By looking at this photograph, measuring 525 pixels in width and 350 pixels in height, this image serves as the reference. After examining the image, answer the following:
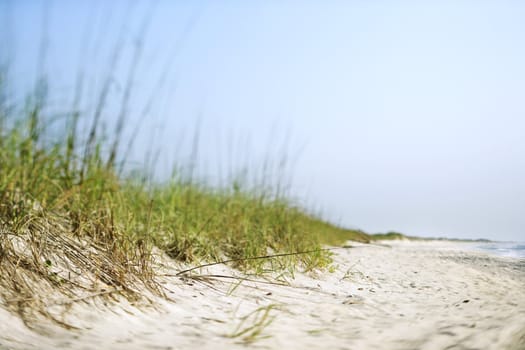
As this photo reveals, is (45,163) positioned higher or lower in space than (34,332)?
higher

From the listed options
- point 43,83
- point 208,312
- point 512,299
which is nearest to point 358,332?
point 208,312

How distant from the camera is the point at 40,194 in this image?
2.35 metres

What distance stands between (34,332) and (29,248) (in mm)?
539

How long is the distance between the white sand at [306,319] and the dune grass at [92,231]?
130mm

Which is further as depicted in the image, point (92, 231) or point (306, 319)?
point (92, 231)

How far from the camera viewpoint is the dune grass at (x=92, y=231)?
70.9 inches

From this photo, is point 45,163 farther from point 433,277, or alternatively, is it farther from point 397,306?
point 433,277

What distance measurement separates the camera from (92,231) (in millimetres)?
2312

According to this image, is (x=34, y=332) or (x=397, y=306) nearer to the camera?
(x=34, y=332)

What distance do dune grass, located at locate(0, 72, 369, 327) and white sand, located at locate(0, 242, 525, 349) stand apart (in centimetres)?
13

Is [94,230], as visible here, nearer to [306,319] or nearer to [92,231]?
[92,231]

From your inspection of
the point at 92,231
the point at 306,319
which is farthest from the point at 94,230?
the point at 306,319

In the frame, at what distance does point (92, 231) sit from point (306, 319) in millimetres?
1147

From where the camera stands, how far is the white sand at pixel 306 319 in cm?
151
